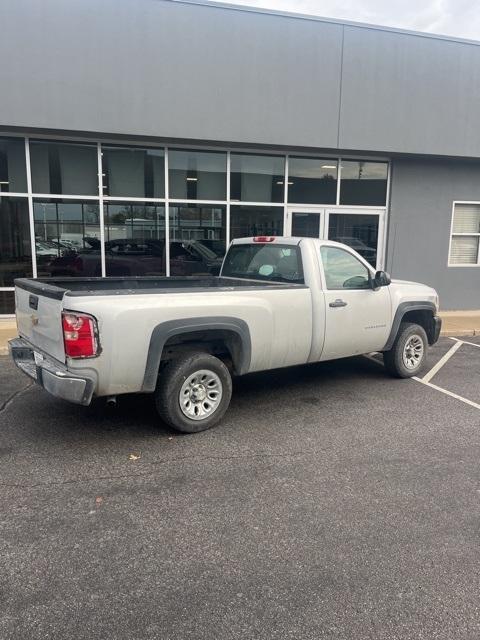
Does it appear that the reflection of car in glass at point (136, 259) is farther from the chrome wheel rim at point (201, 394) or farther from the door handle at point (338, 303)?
the chrome wheel rim at point (201, 394)

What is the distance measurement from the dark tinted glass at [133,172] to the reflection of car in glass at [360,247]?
4.48 meters

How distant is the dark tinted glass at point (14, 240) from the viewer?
33.5ft

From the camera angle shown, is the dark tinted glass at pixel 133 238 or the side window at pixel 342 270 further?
the dark tinted glass at pixel 133 238

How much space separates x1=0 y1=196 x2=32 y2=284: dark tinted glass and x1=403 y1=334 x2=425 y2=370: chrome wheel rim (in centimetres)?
783

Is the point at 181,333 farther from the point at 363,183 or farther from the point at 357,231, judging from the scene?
the point at 363,183

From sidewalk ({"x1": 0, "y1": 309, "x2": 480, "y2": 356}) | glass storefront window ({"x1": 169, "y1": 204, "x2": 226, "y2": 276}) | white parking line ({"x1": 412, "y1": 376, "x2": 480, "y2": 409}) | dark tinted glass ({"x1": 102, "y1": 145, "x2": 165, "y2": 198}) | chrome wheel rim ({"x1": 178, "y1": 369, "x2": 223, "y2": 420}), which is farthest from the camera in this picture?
glass storefront window ({"x1": 169, "y1": 204, "x2": 226, "y2": 276})

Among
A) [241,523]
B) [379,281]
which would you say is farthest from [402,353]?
[241,523]

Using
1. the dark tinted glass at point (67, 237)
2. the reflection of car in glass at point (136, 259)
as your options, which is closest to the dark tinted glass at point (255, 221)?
the reflection of car in glass at point (136, 259)

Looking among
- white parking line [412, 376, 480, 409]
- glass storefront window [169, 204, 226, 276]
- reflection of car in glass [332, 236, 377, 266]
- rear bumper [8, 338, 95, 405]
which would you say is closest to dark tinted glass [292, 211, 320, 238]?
reflection of car in glass [332, 236, 377, 266]

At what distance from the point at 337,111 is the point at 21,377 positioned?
27.2 feet

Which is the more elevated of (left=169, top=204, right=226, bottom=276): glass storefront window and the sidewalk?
(left=169, top=204, right=226, bottom=276): glass storefront window

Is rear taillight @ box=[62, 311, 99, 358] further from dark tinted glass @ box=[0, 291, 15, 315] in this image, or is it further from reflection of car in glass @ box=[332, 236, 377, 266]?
reflection of car in glass @ box=[332, 236, 377, 266]

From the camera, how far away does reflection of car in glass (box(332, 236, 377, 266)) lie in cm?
1211

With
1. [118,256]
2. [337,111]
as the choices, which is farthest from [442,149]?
[118,256]
